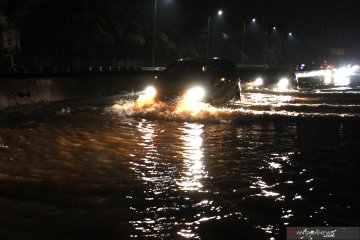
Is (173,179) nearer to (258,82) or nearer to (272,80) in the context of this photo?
(272,80)

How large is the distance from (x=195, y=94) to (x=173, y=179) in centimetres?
922

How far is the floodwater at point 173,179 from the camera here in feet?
16.0

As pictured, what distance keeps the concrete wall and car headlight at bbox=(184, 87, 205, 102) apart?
4476mm

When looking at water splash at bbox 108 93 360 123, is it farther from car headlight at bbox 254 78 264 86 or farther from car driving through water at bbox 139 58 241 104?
car headlight at bbox 254 78 264 86

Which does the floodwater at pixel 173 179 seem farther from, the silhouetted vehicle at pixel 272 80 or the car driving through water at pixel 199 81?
the silhouetted vehicle at pixel 272 80

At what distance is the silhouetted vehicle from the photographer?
31.0 meters

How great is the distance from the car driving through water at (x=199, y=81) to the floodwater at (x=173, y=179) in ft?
11.4

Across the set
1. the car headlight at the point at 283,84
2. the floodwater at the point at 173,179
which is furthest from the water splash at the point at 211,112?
the car headlight at the point at 283,84

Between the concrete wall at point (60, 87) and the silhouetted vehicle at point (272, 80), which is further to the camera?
the silhouetted vehicle at point (272, 80)

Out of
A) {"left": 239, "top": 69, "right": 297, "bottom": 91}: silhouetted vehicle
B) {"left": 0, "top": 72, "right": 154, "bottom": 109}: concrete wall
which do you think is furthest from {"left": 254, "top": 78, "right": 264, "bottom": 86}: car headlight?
{"left": 0, "top": 72, "right": 154, "bottom": 109}: concrete wall

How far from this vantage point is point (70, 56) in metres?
52.8

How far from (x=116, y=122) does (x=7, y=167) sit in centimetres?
545

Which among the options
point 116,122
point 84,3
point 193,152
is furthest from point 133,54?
point 193,152

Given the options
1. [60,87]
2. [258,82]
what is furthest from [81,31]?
[60,87]
